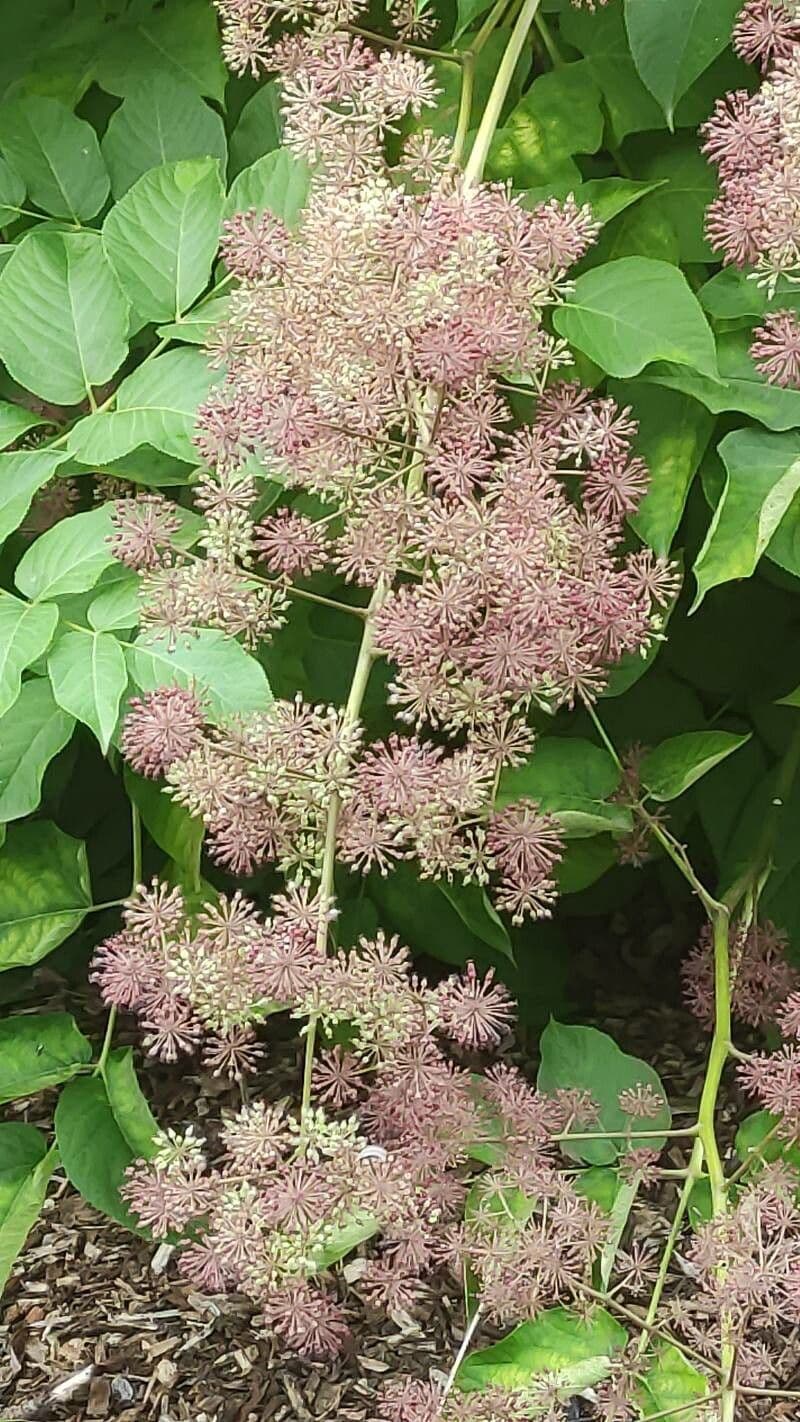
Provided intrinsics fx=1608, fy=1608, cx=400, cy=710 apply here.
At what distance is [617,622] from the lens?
0.78 metres

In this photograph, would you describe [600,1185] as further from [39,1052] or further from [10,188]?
[10,188]

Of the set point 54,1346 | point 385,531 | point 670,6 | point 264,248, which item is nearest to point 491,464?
point 385,531

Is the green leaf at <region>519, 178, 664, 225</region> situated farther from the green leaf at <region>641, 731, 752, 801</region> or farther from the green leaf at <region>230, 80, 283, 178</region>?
the green leaf at <region>641, 731, 752, 801</region>

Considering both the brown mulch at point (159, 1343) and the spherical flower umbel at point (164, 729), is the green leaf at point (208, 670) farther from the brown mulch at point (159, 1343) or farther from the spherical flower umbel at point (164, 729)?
the brown mulch at point (159, 1343)

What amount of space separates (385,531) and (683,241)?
366mm

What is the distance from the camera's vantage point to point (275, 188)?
0.97m

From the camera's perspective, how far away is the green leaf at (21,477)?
0.93 metres

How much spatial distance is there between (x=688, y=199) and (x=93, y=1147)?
726mm

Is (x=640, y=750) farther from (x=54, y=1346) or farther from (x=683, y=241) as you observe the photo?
(x=54, y=1346)

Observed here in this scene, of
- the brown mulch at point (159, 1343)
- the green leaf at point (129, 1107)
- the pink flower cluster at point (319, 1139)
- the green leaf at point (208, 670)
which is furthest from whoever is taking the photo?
the brown mulch at point (159, 1343)

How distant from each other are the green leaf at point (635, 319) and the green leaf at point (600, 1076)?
422 millimetres

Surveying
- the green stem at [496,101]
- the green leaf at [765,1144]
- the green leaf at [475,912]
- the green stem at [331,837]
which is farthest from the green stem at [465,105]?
the green leaf at [765,1144]

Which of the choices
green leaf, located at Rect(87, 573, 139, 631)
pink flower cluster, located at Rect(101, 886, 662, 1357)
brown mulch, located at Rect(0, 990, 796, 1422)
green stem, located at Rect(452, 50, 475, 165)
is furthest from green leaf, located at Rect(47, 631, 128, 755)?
brown mulch, located at Rect(0, 990, 796, 1422)

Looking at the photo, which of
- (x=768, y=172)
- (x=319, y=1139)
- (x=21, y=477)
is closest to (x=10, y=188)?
(x=21, y=477)
